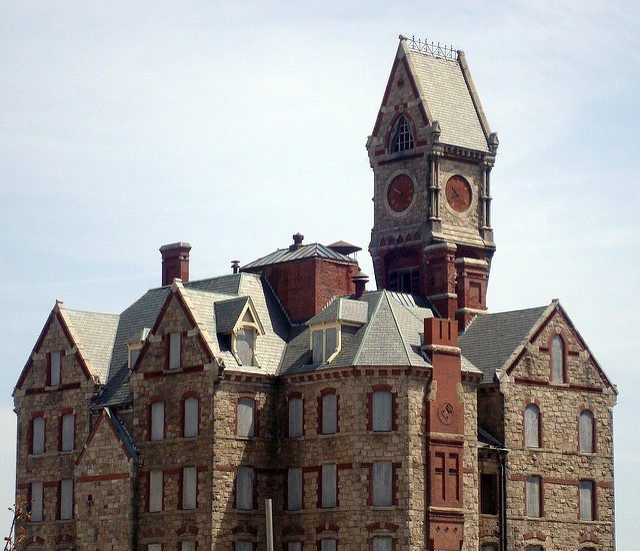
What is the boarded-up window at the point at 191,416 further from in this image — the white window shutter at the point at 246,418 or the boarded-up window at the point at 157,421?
the white window shutter at the point at 246,418

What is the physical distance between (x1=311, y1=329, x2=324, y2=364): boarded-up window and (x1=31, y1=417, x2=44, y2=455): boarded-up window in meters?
18.3

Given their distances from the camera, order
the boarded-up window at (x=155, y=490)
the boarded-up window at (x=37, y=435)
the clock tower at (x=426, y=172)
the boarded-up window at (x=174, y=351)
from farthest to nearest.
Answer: the clock tower at (x=426, y=172)
the boarded-up window at (x=37, y=435)
the boarded-up window at (x=174, y=351)
the boarded-up window at (x=155, y=490)

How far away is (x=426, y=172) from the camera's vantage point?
362 ft

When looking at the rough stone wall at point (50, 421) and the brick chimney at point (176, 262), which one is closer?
the rough stone wall at point (50, 421)

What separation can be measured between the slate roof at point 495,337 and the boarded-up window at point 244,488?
13401mm

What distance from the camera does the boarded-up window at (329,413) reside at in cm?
9506

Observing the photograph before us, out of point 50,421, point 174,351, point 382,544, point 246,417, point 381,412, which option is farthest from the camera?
point 50,421

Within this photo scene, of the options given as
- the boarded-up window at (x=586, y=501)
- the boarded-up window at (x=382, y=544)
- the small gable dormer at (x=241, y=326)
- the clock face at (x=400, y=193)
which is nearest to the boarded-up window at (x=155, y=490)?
the small gable dormer at (x=241, y=326)

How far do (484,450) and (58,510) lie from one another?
2441cm

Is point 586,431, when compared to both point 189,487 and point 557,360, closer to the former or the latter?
point 557,360

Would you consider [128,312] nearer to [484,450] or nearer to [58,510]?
[58,510]

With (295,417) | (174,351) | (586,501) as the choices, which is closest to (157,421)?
(174,351)

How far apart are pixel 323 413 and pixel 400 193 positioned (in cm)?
2048

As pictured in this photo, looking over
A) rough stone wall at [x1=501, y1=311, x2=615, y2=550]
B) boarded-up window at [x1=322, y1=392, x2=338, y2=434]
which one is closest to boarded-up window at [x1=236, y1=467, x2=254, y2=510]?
boarded-up window at [x1=322, y1=392, x2=338, y2=434]
